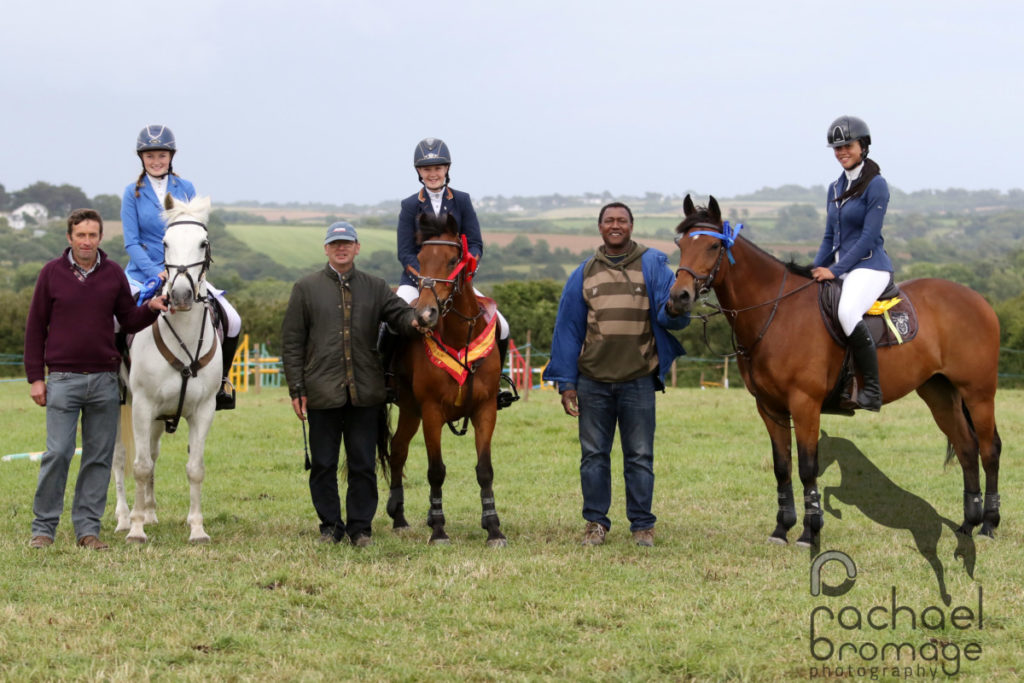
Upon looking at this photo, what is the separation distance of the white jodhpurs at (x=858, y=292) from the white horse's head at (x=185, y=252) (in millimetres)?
4568

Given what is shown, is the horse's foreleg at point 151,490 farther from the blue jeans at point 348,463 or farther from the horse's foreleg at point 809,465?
the horse's foreleg at point 809,465

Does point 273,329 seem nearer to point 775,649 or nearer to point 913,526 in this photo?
point 913,526

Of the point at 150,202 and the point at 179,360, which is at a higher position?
the point at 150,202

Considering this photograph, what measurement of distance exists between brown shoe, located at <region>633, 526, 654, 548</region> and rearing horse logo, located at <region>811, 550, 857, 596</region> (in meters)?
1.21

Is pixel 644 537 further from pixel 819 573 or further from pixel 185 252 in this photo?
pixel 185 252

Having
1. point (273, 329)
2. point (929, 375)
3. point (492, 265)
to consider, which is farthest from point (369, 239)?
point (929, 375)

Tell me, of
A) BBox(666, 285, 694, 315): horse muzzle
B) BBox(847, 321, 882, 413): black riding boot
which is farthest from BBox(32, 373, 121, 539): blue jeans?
BBox(847, 321, 882, 413): black riding boot

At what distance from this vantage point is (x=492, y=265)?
229 feet

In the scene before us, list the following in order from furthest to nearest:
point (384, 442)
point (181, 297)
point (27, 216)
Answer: point (27, 216) → point (384, 442) → point (181, 297)

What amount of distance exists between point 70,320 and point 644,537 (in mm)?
4293

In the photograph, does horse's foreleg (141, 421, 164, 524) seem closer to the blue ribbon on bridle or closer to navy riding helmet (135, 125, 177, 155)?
navy riding helmet (135, 125, 177, 155)

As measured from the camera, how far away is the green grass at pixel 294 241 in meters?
75.2

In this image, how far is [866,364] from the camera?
7676 millimetres

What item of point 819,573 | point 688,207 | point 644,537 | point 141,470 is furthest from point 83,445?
point 819,573
